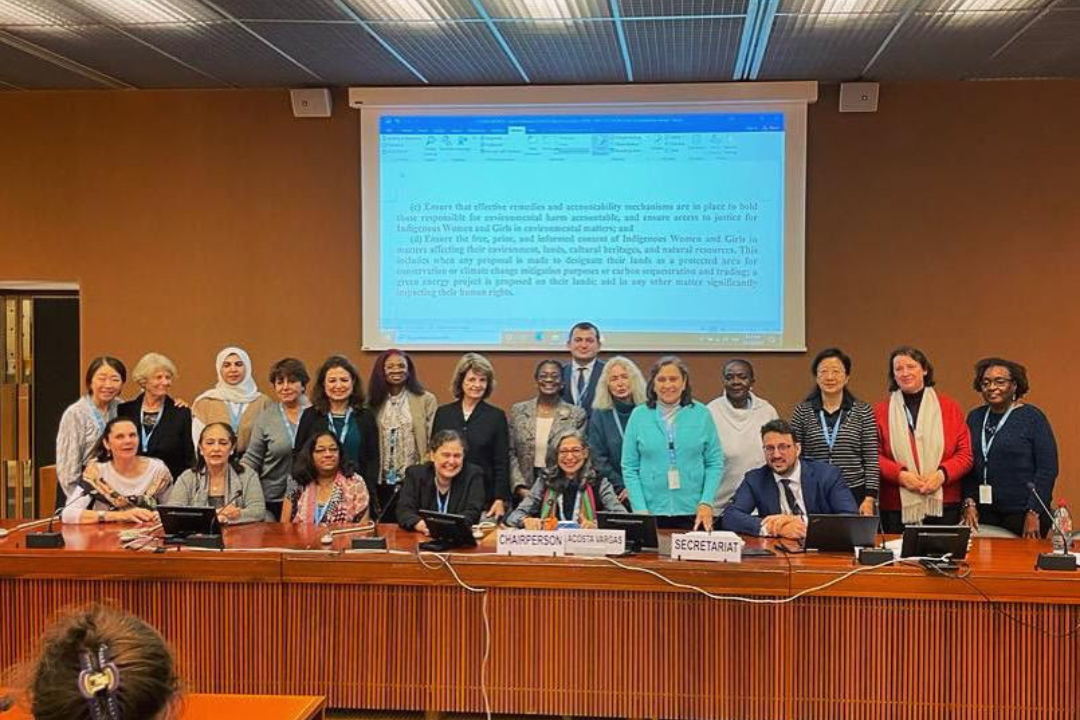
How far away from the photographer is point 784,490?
3.95 metres

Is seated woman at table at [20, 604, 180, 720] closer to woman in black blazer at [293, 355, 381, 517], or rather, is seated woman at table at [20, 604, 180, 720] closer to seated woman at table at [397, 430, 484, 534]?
seated woman at table at [397, 430, 484, 534]

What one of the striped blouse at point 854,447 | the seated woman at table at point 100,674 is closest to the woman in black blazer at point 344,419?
the striped blouse at point 854,447

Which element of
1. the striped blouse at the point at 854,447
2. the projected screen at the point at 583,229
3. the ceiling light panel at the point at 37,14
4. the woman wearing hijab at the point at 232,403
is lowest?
the striped blouse at the point at 854,447

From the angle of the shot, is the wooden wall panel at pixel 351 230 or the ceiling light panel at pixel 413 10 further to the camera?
the wooden wall panel at pixel 351 230

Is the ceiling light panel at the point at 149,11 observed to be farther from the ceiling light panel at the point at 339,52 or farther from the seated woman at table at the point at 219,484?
the seated woman at table at the point at 219,484

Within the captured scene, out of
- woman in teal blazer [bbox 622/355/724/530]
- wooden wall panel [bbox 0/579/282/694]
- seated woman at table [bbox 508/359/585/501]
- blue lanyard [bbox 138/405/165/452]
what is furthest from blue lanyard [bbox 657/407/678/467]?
blue lanyard [bbox 138/405/165/452]

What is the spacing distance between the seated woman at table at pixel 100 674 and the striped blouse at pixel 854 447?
3.43 metres

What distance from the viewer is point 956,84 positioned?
568 centimetres

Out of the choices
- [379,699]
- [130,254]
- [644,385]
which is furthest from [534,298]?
[379,699]

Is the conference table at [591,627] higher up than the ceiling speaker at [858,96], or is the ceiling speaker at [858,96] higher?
the ceiling speaker at [858,96]

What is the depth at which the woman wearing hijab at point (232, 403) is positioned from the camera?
4.95 m

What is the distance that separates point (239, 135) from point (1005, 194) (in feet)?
Result: 14.4

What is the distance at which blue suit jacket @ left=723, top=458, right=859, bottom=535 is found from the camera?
3.93m

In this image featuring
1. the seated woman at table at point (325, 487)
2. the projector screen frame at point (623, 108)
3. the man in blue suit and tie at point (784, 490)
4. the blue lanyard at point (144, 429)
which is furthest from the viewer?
the projector screen frame at point (623, 108)
